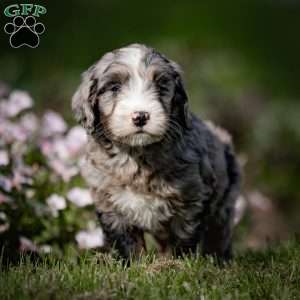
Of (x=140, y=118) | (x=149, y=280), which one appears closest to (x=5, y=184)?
(x=140, y=118)

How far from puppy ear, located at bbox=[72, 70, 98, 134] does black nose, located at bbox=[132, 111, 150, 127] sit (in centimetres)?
56

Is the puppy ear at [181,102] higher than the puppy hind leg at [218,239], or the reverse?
the puppy ear at [181,102]

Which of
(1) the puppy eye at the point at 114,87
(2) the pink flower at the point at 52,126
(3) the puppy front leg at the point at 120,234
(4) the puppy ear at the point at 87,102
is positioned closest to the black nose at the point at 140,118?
(1) the puppy eye at the point at 114,87

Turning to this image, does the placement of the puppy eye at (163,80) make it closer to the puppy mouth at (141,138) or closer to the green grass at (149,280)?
the puppy mouth at (141,138)

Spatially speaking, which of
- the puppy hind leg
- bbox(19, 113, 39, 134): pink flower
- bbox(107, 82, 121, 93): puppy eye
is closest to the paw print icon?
bbox(19, 113, 39, 134): pink flower

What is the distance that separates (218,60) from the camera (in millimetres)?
14164

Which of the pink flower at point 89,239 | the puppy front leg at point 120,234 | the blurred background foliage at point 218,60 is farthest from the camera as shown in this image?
the blurred background foliage at point 218,60

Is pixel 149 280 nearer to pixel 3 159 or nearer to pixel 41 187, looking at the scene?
pixel 3 159

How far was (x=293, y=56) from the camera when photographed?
1673cm

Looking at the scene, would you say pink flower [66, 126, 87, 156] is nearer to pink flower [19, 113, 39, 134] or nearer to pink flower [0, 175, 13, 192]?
pink flower [19, 113, 39, 134]

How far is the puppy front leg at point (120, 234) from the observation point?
6453 mm

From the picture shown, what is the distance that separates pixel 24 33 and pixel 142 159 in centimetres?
173

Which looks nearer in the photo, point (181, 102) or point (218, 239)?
point (181, 102)

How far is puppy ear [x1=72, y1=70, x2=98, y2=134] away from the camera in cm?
632
